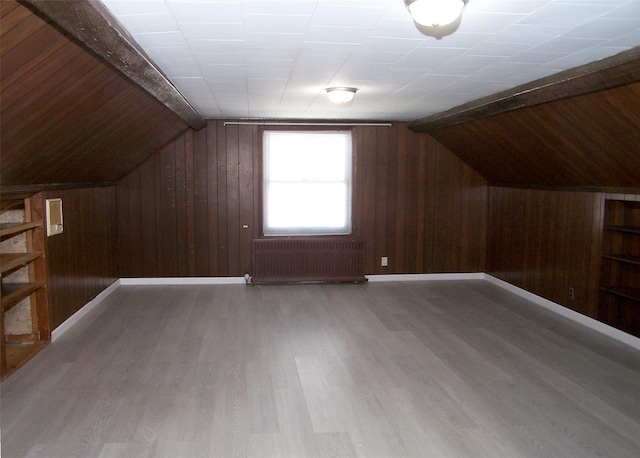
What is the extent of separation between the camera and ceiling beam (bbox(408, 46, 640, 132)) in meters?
2.98

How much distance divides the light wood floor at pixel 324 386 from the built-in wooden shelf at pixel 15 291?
0.50m

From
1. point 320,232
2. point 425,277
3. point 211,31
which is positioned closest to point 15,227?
point 211,31

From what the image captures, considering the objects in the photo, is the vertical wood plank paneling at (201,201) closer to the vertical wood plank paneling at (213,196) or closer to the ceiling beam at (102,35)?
the vertical wood plank paneling at (213,196)

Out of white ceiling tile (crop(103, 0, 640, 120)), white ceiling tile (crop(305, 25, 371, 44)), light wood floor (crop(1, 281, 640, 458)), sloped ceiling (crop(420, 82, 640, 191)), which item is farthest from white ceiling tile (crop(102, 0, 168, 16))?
sloped ceiling (crop(420, 82, 640, 191))

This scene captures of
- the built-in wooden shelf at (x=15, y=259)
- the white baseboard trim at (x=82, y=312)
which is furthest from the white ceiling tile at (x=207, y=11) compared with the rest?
the white baseboard trim at (x=82, y=312)

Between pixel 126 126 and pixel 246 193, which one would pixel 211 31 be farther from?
pixel 246 193

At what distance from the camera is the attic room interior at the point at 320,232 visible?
9.02ft

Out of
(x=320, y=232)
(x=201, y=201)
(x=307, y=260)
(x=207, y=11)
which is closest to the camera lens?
(x=207, y=11)

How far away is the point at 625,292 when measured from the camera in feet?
15.0

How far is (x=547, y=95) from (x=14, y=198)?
13.5ft

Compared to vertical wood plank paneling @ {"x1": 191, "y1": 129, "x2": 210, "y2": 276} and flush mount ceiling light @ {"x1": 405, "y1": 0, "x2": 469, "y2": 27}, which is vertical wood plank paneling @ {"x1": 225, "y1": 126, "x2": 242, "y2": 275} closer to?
vertical wood plank paneling @ {"x1": 191, "y1": 129, "x2": 210, "y2": 276}

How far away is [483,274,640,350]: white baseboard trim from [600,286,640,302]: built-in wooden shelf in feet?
1.03

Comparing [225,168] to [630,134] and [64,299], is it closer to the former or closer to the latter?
[64,299]

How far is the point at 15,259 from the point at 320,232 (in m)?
3.79
